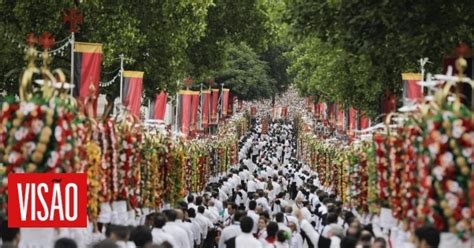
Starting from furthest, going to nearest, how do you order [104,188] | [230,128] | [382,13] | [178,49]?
[230,128], [178,49], [382,13], [104,188]

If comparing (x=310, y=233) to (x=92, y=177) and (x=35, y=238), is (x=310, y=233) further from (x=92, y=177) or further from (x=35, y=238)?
(x=35, y=238)

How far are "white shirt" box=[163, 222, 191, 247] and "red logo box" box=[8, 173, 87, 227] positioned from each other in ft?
14.1

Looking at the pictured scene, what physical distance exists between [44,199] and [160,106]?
70.3 ft

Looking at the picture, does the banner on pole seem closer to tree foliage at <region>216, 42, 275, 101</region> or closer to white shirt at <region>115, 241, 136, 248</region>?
tree foliage at <region>216, 42, 275, 101</region>

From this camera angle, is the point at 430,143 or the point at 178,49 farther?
the point at 178,49

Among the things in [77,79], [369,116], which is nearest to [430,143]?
[77,79]

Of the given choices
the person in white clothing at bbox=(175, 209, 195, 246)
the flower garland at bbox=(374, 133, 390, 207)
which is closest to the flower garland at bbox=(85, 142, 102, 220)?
the person in white clothing at bbox=(175, 209, 195, 246)

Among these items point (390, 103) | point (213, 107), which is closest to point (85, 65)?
point (390, 103)

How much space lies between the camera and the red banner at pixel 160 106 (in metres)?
35.8

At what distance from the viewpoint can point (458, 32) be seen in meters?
21.1

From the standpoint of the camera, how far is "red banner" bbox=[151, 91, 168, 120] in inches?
1411

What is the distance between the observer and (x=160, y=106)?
36.2 meters

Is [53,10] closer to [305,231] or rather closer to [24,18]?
[24,18]

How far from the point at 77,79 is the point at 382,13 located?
6917mm
